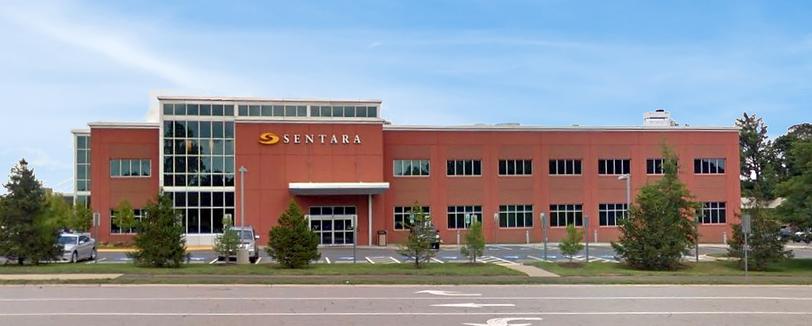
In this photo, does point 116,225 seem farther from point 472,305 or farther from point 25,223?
point 472,305

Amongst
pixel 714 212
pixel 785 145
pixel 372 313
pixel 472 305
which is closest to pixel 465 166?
pixel 714 212

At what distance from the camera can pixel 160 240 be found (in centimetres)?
3006

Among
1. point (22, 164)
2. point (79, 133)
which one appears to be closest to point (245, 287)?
point (22, 164)

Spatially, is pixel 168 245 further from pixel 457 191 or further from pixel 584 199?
pixel 584 199

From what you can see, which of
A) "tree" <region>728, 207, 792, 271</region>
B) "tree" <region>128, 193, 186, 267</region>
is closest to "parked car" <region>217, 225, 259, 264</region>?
"tree" <region>128, 193, 186, 267</region>

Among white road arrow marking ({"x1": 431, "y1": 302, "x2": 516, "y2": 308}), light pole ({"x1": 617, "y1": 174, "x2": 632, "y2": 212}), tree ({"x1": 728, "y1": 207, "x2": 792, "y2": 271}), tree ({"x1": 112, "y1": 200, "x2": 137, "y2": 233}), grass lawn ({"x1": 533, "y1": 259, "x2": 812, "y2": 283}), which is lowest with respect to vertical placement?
grass lawn ({"x1": 533, "y1": 259, "x2": 812, "y2": 283})

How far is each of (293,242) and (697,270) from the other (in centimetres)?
1471

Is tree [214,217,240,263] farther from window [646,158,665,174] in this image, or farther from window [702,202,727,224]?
window [702,202,727,224]

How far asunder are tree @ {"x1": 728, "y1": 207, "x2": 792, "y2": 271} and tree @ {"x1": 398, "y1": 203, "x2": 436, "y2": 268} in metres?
11.8

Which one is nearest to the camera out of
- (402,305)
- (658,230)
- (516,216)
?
(402,305)

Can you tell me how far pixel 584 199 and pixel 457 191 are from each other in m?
9.46

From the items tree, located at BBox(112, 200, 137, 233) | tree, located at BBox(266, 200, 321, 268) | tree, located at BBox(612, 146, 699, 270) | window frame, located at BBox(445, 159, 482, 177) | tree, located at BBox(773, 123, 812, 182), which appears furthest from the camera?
tree, located at BBox(773, 123, 812, 182)

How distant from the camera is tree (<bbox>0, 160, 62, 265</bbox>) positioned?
103 feet

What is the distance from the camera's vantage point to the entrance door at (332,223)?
5709 centimetres
